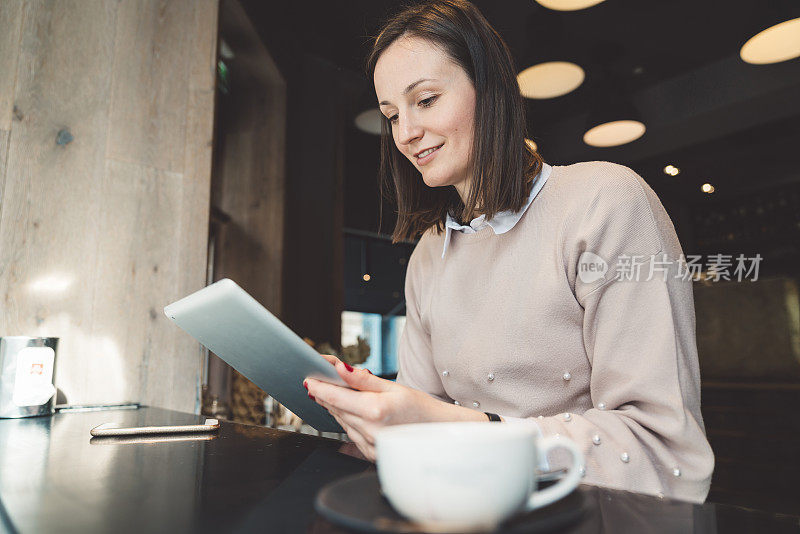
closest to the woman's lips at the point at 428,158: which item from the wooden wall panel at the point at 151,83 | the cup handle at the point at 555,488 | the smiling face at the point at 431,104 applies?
the smiling face at the point at 431,104

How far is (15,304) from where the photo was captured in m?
1.32

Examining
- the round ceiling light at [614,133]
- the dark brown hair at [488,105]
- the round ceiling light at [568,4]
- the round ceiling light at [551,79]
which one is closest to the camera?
the dark brown hair at [488,105]

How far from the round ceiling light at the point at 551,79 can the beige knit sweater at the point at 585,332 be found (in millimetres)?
1674

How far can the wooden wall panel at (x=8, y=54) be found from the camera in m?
1.35

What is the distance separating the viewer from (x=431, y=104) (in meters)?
1.07

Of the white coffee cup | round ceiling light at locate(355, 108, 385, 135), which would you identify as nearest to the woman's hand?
the white coffee cup

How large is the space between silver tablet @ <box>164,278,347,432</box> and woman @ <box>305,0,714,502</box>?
46mm

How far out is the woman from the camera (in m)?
0.73

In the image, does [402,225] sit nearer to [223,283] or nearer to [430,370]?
[430,370]

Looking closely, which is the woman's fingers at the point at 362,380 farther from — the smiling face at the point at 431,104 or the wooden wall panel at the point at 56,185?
the wooden wall panel at the point at 56,185

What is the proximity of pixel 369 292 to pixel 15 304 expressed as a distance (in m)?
2.59

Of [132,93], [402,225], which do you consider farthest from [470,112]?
[132,93]

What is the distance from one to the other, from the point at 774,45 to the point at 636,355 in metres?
1.74

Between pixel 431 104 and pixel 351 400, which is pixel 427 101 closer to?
pixel 431 104
